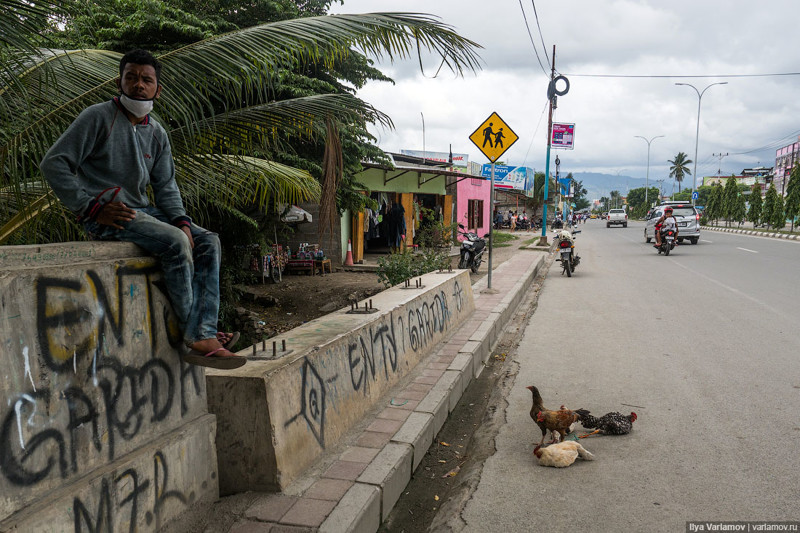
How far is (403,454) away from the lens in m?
3.38

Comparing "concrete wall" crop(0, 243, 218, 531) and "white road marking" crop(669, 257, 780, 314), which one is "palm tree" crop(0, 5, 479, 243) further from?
"white road marking" crop(669, 257, 780, 314)

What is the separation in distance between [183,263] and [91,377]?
63cm

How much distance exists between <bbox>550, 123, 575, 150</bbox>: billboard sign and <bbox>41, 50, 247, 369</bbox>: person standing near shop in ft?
98.3

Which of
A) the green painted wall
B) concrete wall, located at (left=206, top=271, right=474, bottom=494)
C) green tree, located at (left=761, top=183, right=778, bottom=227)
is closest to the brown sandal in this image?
concrete wall, located at (left=206, top=271, right=474, bottom=494)

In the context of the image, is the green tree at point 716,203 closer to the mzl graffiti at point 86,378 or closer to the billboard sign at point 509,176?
the billboard sign at point 509,176

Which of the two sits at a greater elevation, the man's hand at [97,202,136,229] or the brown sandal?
the man's hand at [97,202,136,229]

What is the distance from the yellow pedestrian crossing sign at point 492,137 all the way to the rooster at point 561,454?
732cm

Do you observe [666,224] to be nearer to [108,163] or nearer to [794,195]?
[794,195]

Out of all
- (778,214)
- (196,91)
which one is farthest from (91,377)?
(778,214)

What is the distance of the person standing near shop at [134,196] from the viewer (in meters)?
2.37

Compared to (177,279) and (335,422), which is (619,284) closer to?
(335,422)

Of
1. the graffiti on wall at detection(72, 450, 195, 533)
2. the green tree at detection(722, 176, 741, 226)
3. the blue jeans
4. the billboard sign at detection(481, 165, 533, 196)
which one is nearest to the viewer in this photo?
the graffiti on wall at detection(72, 450, 195, 533)

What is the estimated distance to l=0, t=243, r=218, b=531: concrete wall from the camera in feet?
6.07

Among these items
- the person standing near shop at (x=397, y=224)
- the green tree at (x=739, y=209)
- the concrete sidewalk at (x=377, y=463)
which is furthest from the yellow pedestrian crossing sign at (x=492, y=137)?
the green tree at (x=739, y=209)
